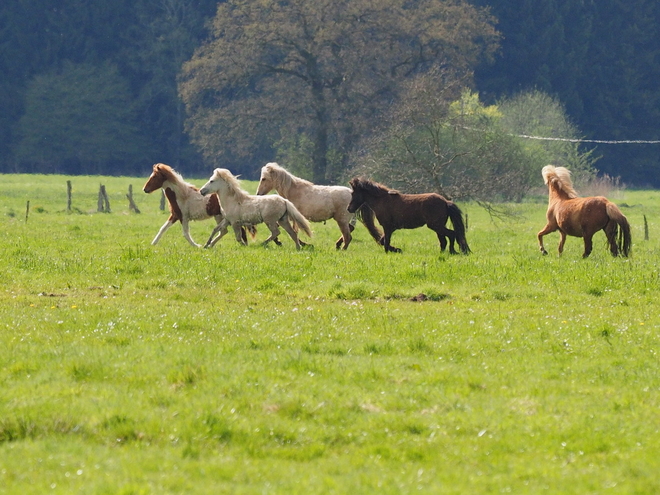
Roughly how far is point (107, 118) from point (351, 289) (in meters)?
73.3

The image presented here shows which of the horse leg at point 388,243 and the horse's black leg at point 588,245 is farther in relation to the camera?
the horse leg at point 388,243

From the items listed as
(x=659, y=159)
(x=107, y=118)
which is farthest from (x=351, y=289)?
(x=659, y=159)

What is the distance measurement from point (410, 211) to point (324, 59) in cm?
3931

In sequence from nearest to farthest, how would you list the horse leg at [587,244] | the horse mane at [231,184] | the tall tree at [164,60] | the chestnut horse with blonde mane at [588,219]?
the chestnut horse with blonde mane at [588,219], the horse leg at [587,244], the horse mane at [231,184], the tall tree at [164,60]

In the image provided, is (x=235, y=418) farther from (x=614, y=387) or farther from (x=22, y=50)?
(x=22, y=50)

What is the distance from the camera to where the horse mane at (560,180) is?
2123 cm

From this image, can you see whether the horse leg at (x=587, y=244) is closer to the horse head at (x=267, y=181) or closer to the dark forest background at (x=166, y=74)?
the horse head at (x=267, y=181)

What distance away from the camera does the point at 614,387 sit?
29.8ft

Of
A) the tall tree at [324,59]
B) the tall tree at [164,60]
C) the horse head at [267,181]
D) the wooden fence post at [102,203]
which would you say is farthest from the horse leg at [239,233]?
the tall tree at [164,60]

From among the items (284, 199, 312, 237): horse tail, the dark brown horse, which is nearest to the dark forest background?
the dark brown horse

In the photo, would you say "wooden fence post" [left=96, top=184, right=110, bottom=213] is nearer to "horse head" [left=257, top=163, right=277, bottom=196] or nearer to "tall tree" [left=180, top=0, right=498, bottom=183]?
"horse head" [left=257, top=163, right=277, bottom=196]

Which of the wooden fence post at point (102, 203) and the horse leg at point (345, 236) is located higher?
the horse leg at point (345, 236)

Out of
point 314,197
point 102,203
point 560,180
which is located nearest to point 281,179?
point 314,197

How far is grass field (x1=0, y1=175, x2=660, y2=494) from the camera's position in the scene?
22.5ft
